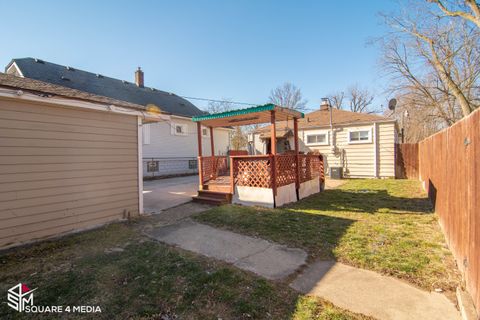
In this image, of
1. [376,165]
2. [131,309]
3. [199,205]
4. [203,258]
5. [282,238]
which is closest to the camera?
[131,309]

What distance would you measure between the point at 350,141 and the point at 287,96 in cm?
2057

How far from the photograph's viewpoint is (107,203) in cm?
525

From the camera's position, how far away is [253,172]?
679 centimetres

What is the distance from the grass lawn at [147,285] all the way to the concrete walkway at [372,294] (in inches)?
8.0

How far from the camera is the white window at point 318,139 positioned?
13.7 meters

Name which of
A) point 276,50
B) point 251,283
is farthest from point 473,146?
point 276,50

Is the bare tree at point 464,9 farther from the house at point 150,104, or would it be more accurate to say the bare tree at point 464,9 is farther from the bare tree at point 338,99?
the bare tree at point 338,99

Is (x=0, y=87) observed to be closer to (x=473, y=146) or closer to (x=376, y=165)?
(x=473, y=146)

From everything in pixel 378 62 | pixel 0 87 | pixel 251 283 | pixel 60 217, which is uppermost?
pixel 378 62

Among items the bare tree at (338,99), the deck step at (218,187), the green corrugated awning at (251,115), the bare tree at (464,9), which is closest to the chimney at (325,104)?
the bare tree at (464,9)

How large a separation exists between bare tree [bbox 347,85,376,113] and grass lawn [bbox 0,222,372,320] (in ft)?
119

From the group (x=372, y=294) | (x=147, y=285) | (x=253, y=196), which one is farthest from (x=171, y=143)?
(x=372, y=294)

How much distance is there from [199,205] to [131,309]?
15.4 feet

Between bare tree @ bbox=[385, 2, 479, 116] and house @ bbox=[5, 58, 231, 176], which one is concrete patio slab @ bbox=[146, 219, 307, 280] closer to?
house @ bbox=[5, 58, 231, 176]
